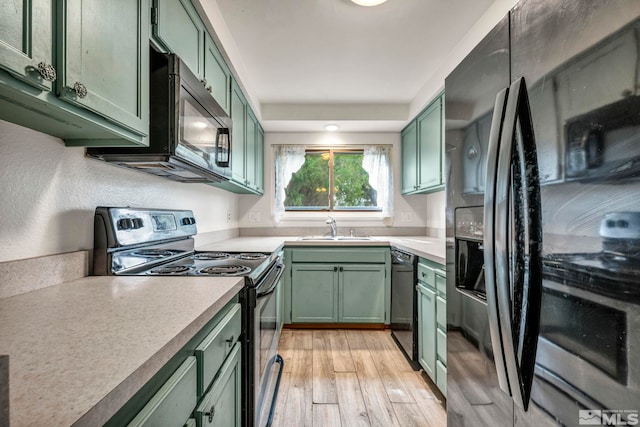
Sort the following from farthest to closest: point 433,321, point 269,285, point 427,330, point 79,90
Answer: point 427,330
point 433,321
point 269,285
point 79,90

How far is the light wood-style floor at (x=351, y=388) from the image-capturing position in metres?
1.64

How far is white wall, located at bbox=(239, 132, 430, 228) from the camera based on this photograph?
3.49 metres

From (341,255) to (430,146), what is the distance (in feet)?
4.13

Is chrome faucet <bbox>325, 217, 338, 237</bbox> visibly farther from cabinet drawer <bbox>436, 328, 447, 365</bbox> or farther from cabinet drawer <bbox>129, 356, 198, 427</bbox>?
cabinet drawer <bbox>129, 356, 198, 427</bbox>

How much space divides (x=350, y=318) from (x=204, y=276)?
1932 millimetres

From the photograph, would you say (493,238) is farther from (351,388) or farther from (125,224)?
(351,388)

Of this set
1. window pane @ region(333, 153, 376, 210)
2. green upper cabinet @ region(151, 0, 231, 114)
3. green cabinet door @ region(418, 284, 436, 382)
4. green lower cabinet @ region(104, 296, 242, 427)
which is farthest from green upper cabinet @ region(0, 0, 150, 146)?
window pane @ region(333, 153, 376, 210)

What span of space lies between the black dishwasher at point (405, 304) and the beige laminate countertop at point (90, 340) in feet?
5.08

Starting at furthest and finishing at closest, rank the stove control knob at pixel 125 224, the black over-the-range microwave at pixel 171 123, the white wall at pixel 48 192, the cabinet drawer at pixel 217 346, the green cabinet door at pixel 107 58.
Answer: the stove control knob at pixel 125 224
the black over-the-range microwave at pixel 171 123
the white wall at pixel 48 192
the cabinet drawer at pixel 217 346
the green cabinet door at pixel 107 58

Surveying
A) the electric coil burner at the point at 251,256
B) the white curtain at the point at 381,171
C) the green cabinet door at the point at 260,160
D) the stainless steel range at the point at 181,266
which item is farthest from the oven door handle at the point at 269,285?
the white curtain at the point at 381,171

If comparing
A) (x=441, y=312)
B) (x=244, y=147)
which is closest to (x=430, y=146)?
(x=441, y=312)

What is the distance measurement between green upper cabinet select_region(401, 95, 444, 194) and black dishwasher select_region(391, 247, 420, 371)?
26.8 inches

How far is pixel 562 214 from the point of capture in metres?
0.68

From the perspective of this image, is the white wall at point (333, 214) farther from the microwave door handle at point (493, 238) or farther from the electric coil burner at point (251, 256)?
the microwave door handle at point (493, 238)
